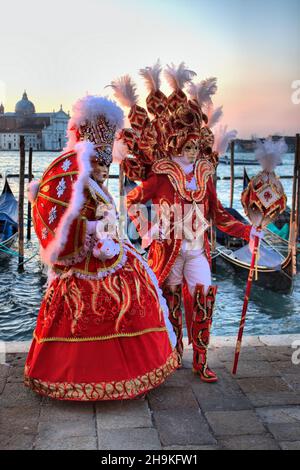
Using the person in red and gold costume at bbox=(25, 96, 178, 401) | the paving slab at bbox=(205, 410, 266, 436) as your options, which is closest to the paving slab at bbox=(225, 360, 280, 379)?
the paving slab at bbox=(205, 410, 266, 436)

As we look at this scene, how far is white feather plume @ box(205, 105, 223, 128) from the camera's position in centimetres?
370

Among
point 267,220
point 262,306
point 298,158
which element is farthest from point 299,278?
point 267,220

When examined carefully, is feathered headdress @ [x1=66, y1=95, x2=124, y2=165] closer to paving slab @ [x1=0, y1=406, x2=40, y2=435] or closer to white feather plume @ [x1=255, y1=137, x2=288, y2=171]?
white feather plume @ [x1=255, y1=137, x2=288, y2=171]

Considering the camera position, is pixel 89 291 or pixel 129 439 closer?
pixel 129 439

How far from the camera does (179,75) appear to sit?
11.8ft

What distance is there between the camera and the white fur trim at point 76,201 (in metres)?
2.86

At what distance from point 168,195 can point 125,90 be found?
2.43ft

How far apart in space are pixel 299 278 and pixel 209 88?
6.88 m

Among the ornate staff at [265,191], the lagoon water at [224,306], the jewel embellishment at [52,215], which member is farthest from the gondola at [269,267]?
the jewel embellishment at [52,215]

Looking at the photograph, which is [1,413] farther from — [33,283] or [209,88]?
[33,283]

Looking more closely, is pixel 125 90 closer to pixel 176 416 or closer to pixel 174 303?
pixel 174 303

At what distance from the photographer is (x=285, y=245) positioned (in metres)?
11.5

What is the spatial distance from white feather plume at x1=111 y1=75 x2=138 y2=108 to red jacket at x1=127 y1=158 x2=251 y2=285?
44 cm

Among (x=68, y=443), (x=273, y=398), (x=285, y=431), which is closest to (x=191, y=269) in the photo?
(x=273, y=398)
